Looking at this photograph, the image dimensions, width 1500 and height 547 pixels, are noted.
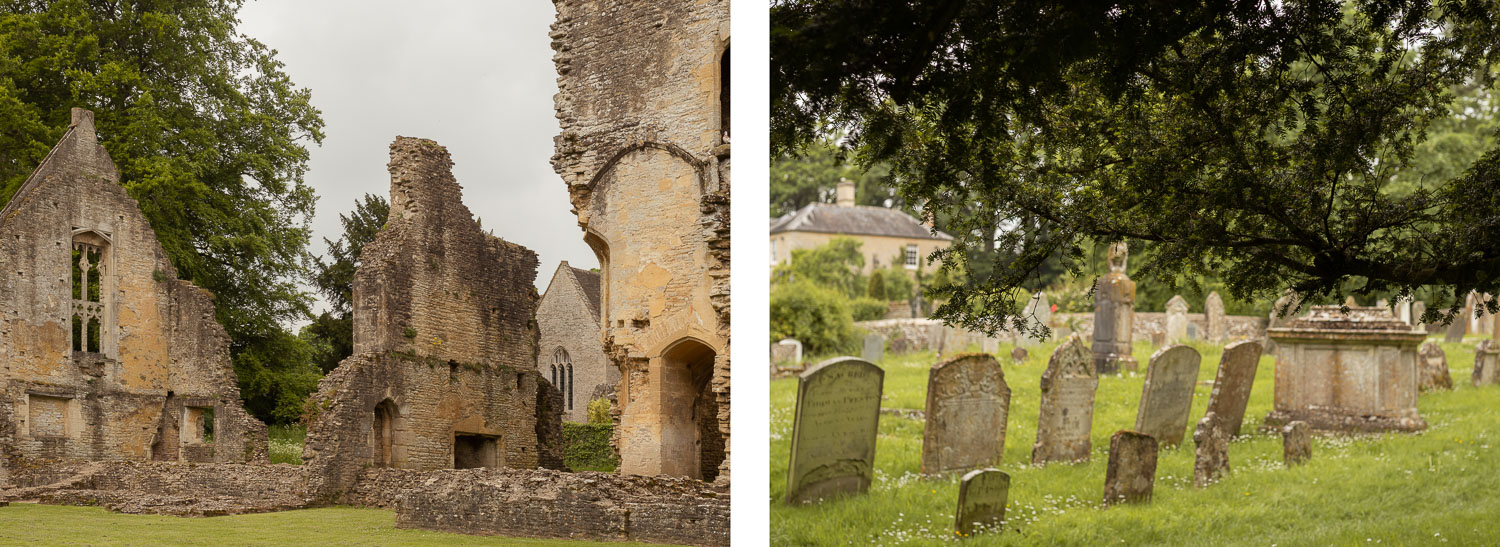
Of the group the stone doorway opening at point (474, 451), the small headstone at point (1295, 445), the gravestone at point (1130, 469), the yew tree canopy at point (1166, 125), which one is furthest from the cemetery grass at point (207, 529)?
the small headstone at point (1295, 445)

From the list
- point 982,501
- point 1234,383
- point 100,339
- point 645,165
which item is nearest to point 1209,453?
point 1234,383

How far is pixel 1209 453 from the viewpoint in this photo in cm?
729

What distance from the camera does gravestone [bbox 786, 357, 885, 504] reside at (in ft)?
20.4

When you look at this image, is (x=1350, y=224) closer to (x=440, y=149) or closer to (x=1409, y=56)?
(x=1409, y=56)

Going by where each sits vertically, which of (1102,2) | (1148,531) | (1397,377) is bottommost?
(1148,531)

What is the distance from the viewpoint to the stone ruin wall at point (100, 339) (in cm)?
386

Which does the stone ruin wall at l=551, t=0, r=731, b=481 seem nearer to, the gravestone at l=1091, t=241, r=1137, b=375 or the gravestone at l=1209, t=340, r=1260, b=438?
the gravestone at l=1209, t=340, r=1260, b=438

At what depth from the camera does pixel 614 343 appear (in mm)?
6906

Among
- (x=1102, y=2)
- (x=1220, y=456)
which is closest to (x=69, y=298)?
Answer: (x=1102, y=2)

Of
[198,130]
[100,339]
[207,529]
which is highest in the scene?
[198,130]

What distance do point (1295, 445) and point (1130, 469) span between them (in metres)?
1.84

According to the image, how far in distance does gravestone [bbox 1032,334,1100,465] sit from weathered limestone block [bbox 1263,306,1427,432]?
2.11 m

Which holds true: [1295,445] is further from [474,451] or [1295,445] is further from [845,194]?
[845,194]

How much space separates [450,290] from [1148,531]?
16.4 ft
